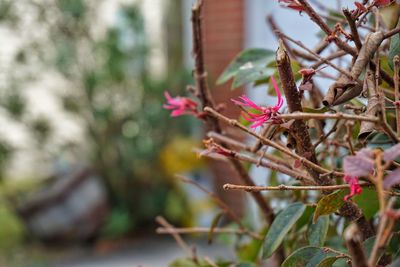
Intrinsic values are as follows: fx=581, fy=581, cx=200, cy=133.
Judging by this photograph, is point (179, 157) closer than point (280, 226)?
No

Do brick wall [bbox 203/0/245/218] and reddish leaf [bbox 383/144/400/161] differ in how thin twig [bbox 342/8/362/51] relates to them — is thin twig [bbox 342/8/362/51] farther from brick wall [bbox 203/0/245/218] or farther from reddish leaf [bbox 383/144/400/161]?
brick wall [bbox 203/0/245/218]

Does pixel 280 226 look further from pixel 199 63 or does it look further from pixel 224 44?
pixel 224 44

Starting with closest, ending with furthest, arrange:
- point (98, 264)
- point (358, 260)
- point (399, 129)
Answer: point (358, 260) < point (399, 129) < point (98, 264)

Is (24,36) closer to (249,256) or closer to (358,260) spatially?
(249,256)

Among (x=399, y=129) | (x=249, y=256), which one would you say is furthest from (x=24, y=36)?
(x=399, y=129)

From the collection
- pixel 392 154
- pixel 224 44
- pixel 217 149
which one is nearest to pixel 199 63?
pixel 217 149

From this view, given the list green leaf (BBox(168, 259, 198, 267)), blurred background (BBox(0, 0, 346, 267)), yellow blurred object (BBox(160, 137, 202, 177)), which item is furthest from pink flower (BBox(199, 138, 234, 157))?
yellow blurred object (BBox(160, 137, 202, 177))
